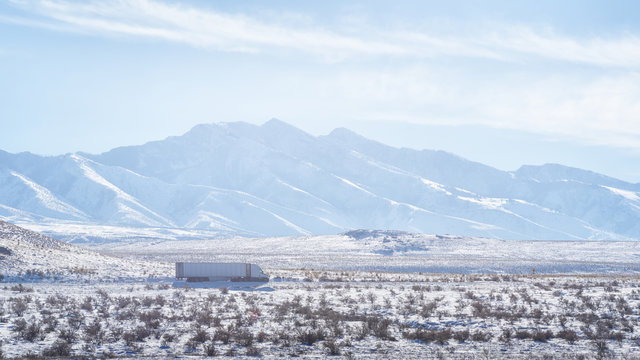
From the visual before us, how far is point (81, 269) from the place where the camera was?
43219mm

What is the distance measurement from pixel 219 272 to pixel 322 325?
22.0 m

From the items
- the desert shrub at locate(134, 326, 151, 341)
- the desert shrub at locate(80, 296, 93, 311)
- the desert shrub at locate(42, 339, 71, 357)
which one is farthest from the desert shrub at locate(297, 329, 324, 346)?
the desert shrub at locate(80, 296, 93, 311)

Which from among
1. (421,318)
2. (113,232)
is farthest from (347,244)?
(113,232)

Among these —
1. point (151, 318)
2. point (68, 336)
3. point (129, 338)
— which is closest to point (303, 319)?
point (151, 318)

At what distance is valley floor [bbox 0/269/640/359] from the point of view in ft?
A: 56.0

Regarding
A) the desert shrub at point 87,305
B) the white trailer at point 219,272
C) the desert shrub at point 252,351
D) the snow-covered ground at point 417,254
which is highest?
the desert shrub at point 87,305

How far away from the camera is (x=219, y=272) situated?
41.8 m

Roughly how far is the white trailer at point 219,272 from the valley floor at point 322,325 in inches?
377

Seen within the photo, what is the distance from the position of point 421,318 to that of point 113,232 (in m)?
182

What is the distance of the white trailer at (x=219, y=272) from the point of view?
41156 mm

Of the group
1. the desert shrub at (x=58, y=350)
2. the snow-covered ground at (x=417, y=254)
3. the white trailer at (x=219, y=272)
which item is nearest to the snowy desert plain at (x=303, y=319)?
the desert shrub at (x=58, y=350)

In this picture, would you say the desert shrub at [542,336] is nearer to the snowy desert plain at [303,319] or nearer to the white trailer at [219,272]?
the snowy desert plain at [303,319]

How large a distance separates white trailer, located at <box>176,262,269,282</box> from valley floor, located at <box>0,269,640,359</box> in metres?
9.59

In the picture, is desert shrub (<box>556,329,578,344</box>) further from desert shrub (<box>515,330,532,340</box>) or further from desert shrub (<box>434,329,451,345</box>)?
desert shrub (<box>434,329,451,345</box>)
